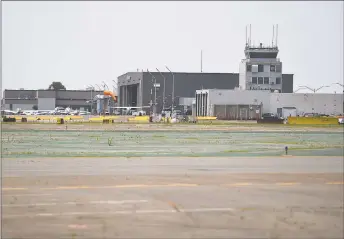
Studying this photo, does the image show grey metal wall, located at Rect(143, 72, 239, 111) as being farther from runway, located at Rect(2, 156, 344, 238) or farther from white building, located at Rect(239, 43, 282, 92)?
runway, located at Rect(2, 156, 344, 238)

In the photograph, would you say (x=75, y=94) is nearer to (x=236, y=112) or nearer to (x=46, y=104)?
(x=46, y=104)

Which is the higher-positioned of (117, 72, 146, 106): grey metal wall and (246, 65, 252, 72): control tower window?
(246, 65, 252, 72): control tower window

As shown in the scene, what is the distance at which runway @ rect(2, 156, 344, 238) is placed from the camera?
1060 cm

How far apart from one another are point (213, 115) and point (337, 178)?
254 feet

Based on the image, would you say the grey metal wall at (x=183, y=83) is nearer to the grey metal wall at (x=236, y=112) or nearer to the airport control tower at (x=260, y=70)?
the airport control tower at (x=260, y=70)

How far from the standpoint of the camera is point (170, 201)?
13.5 m

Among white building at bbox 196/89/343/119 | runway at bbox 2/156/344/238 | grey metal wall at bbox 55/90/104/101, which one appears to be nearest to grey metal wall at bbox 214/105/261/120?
white building at bbox 196/89/343/119

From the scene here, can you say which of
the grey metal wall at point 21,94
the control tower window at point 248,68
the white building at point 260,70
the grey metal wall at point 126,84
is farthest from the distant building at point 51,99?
the control tower window at point 248,68

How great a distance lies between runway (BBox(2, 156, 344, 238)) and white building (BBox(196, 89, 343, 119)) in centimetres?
2153

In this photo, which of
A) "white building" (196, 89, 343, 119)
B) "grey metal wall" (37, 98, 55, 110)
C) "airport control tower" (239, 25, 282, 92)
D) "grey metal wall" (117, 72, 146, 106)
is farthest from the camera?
"grey metal wall" (117, 72, 146, 106)

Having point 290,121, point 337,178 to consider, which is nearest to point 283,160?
point 337,178

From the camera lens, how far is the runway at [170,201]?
34.8ft

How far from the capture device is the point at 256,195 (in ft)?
47.4

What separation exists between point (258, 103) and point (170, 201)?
69.3 meters
